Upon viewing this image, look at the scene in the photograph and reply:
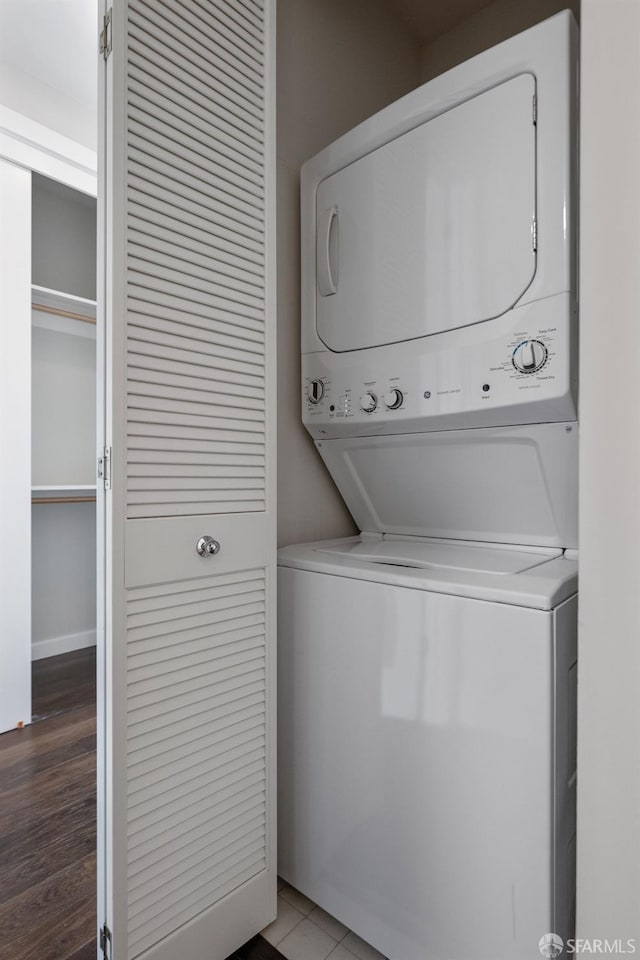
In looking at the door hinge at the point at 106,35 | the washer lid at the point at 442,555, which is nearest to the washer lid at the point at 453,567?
the washer lid at the point at 442,555

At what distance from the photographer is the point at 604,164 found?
844 millimetres

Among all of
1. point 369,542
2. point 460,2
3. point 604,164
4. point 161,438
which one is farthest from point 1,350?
point 604,164

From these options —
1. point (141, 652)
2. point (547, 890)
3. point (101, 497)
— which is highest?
point (101, 497)

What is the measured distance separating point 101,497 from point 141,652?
1.13ft

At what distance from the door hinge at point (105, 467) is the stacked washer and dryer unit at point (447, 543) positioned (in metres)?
0.58

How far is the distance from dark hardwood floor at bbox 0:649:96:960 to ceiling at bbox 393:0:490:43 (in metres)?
3.23

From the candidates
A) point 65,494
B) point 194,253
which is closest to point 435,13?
point 194,253

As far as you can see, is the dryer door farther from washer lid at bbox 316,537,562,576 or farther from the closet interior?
the closet interior

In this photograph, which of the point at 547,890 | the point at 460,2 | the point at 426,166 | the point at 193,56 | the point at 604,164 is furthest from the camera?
the point at 460,2

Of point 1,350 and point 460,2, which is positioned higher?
point 460,2

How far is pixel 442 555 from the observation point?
4.72ft

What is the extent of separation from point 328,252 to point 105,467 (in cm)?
96

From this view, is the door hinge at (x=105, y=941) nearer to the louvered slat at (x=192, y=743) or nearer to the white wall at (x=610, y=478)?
the louvered slat at (x=192, y=743)

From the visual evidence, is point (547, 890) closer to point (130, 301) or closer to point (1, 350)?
point (130, 301)
